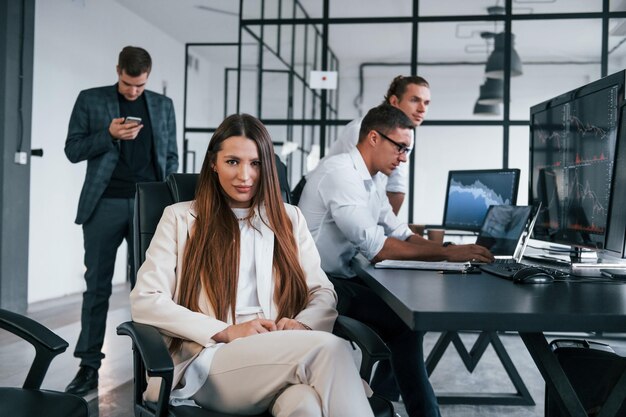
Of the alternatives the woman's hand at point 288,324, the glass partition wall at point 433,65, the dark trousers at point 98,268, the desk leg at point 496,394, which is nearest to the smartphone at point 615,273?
the woman's hand at point 288,324

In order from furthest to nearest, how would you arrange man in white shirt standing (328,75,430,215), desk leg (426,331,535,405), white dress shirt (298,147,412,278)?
man in white shirt standing (328,75,430,215) → desk leg (426,331,535,405) → white dress shirt (298,147,412,278)

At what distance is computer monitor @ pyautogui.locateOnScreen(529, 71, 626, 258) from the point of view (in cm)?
188

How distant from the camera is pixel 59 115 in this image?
6.39 meters

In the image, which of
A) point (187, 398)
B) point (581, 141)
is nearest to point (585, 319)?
point (187, 398)

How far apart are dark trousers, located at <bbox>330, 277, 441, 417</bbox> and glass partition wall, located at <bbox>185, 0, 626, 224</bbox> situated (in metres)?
3.58

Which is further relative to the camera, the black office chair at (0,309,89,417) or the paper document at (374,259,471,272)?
the paper document at (374,259,471,272)

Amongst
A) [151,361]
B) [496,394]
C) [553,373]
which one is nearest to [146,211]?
[151,361]

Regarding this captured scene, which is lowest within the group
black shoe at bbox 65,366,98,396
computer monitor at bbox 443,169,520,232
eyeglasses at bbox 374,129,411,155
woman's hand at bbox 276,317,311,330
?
black shoe at bbox 65,366,98,396

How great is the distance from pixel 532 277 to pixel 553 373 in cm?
37

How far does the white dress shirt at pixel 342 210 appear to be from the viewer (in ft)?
7.92

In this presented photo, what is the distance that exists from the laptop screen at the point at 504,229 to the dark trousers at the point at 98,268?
1.68 m

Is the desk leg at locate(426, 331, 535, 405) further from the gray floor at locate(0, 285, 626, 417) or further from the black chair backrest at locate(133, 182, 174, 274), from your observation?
the black chair backrest at locate(133, 182, 174, 274)

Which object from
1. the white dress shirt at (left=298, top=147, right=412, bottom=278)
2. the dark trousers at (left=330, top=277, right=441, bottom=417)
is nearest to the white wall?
the white dress shirt at (left=298, top=147, right=412, bottom=278)

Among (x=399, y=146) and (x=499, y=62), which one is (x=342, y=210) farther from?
(x=499, y=62)
